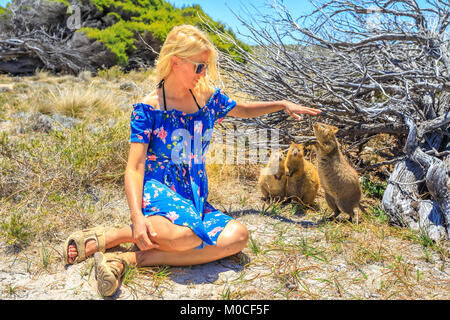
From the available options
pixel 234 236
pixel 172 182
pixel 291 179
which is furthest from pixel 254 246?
pixel 291 179

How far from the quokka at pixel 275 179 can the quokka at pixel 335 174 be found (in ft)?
1.83

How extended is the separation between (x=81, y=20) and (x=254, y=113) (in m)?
15.2

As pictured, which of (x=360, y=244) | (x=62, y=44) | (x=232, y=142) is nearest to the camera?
(x=360, y=244)

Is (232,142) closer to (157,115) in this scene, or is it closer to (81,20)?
(157,115)

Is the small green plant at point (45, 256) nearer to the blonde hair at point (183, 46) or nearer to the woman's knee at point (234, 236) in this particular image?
the woman's knee at point (234, 236)

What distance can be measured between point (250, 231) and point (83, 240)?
4.41 feet

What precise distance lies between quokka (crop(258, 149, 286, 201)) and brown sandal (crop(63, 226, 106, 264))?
1864mm

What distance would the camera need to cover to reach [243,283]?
2.36 m

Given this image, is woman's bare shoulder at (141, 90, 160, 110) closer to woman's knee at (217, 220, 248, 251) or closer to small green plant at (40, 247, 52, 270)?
woman's knee at (217, 220, 248, 251)

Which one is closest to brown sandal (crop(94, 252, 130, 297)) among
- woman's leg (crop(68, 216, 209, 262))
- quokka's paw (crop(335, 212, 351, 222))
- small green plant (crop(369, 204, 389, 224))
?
woman's leg (crop(68, 216, 209, 262))

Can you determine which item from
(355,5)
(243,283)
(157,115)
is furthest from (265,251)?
(355,5)

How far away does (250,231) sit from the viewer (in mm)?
3109

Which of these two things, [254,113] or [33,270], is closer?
[33,270]

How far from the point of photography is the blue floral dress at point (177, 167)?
8.09 feet
